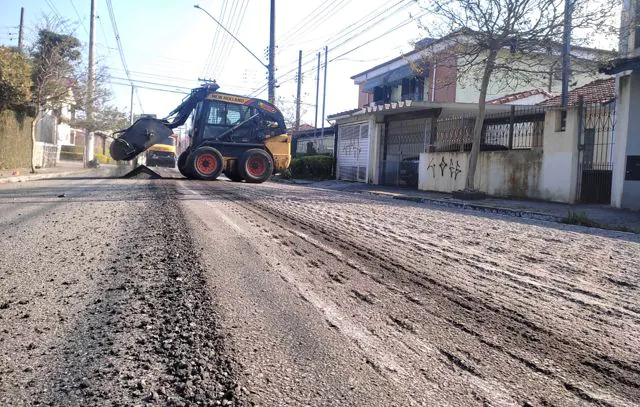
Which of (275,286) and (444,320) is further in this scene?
(275,286)

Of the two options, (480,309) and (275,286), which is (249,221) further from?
(480,309)

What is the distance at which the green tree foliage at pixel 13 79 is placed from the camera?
18.7m

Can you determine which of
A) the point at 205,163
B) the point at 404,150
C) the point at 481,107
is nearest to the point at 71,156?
the point at 205,163

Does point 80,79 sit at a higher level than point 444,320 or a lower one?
higher

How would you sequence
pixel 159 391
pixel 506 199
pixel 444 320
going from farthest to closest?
pixel 506 199
pixel 444 320
pixel 159 391

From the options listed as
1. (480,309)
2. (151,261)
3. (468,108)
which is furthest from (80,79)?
(480,309)

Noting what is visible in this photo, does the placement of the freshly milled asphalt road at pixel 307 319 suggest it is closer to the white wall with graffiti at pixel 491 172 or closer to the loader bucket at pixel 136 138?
the white wall with graffiti at pixel 491 172

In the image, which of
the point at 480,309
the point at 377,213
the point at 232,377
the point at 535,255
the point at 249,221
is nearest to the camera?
the point at 232,377

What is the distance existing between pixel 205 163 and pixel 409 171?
8.88m

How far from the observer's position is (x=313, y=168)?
1119 inches

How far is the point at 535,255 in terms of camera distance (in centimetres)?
621

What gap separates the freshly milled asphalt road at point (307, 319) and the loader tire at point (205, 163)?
37.8ft

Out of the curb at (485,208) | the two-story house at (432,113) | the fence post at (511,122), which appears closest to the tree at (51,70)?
the two-story house at (432,113)

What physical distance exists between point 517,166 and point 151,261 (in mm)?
13087
